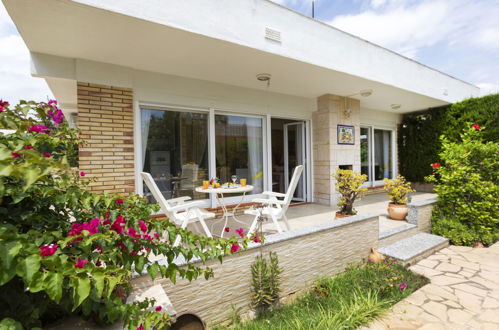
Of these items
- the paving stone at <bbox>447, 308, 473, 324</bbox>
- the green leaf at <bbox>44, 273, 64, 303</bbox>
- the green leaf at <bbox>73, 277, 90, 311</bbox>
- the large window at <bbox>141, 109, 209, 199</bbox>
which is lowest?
the paving stone at <bbox>447, 308, 473, 324</bbox>

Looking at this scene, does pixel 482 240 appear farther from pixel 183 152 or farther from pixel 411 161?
pixel 183 152

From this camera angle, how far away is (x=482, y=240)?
4281 millimetres

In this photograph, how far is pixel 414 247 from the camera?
12.5 ft

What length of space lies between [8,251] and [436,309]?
11.6 feet

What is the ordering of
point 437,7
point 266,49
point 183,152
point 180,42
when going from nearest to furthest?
point 180,42 → point 266,49 → point 183,152 → point 437,7

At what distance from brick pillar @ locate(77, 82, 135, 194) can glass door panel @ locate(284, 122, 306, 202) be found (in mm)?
3961

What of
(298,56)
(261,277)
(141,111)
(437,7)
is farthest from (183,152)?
(437,7)

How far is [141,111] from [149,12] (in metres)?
2.04

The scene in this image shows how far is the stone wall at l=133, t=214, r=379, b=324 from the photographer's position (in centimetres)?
221

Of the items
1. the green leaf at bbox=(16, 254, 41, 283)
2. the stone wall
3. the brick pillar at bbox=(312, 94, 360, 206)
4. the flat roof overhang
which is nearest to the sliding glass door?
the brick pillar at bbox=(312, 94, 360, 206)

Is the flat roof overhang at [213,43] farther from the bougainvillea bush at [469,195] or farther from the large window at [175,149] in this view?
the bougainvillea bush at [469,195]

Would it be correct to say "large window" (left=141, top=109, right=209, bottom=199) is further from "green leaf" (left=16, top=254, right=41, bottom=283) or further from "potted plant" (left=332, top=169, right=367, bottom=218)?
"green leaf" (left=16, top=254, right=41, bottom=283)

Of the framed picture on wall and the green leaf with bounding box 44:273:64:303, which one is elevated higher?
the framed picture on wall

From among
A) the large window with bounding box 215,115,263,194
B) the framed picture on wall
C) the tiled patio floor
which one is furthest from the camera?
the framed picture on wall
